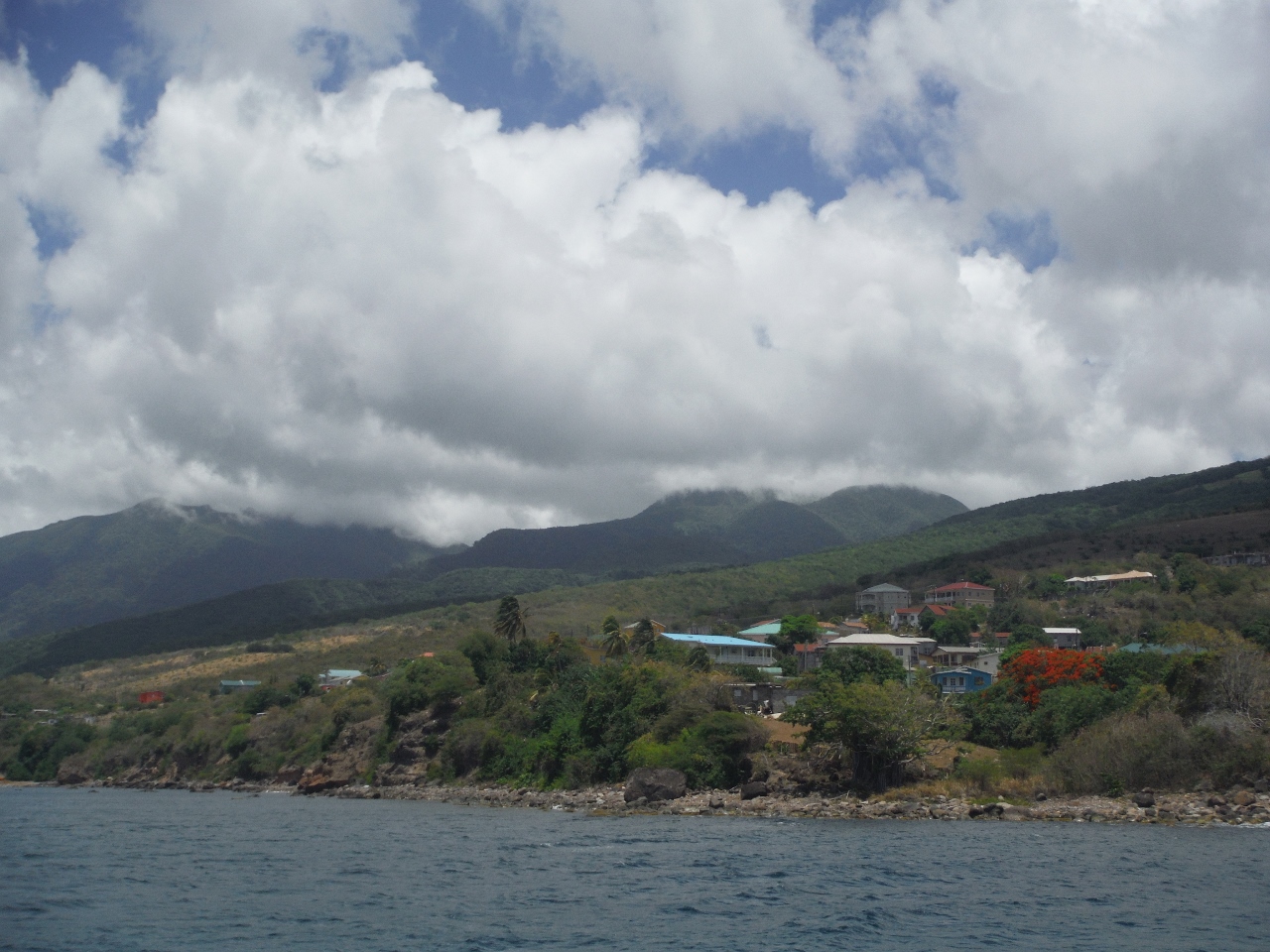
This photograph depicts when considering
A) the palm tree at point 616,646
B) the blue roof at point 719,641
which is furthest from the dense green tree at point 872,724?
the blue roof at point 719,641

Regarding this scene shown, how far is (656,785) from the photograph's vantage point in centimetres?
5806

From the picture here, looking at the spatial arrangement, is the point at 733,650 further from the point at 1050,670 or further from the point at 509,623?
the point at 1050,670

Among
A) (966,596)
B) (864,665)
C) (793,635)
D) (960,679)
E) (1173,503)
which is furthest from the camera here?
(1173,503)

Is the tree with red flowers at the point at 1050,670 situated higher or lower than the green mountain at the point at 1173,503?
lower

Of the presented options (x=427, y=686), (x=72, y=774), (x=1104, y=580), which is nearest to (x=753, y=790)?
(x=427, y=686)

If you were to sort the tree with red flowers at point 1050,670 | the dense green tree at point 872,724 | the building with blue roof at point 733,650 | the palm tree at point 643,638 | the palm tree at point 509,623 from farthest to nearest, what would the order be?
the building with blue roof at point 733,650, the palm tree at point 509,623, the palm tree at point 643,638, the tree with red flowers at point 1050,670, the dense green tree at point 872,724

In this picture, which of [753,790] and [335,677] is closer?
[753,790]

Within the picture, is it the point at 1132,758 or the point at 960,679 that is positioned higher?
the point at 960,679

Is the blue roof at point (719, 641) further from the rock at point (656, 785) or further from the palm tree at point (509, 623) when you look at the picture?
the rock at point (656, 785)

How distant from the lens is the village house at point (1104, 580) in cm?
11412

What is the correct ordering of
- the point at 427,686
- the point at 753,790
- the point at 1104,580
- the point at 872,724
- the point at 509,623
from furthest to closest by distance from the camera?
the point at 1104,580, the point at 509,623, the point at 427,686, the point at 753,790, the point at 872,724

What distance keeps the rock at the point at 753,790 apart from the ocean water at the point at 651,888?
6.37 meters

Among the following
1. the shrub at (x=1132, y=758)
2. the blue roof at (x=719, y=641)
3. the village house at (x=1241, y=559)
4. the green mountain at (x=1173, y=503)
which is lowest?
the shrub at (x=1132, y=758)

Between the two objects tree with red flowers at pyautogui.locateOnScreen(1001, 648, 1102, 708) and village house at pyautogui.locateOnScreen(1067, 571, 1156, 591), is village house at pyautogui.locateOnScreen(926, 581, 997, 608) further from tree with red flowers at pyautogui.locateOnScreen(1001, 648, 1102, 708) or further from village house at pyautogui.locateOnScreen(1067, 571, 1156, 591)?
tree with red flowers at pyautogui.locateOnScreen(1001, 648, 1102, 708)
